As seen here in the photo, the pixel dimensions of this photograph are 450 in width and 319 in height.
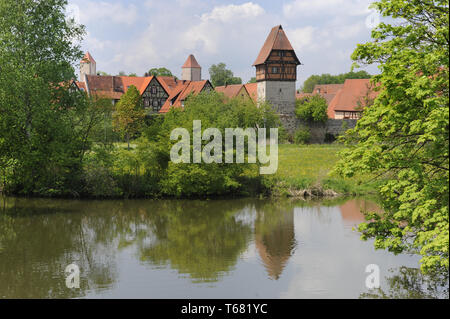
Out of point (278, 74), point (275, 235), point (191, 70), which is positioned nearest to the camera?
point (275, 235)

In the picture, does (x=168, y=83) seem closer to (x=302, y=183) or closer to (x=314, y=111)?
(x=314, y=111)

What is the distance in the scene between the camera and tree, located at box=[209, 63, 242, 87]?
101m

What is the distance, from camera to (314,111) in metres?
45.8

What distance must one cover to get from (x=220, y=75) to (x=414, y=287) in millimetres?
92936

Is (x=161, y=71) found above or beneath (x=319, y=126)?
above

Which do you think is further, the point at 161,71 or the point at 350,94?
the point at 161,71

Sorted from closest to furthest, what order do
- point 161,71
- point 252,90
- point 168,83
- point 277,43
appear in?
point 277,43
point 252,90
point 168,83
point 161,71

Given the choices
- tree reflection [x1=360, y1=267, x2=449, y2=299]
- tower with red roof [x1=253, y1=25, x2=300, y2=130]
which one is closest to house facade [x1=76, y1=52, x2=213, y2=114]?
tower with red roof [x1=253, y1=25, x2=300, y2=130]

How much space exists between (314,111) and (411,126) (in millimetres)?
36966

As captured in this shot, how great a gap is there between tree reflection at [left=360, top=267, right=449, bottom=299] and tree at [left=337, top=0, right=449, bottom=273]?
1.32 metres

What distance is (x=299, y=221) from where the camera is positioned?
1977 centimetres

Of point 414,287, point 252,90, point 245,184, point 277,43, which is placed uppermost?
point 277,43

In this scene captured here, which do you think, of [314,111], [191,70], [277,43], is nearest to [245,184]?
[314,111]

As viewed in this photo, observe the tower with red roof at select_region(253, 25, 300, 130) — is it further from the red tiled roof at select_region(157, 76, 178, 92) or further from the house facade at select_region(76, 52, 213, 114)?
the red tiled roof at select_region(157, 76, 178, 92)
